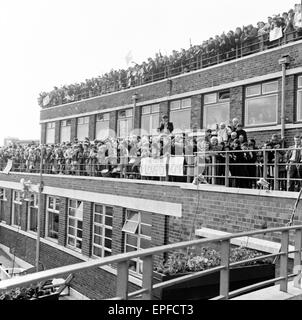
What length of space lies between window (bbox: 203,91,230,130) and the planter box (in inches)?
316

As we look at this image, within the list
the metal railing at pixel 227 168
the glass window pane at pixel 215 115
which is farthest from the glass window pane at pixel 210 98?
the metal railing at pixel 227 168

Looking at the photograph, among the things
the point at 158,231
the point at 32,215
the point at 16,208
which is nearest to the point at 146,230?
the point at 158,231

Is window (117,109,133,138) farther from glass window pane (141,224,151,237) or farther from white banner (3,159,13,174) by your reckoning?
glass window pane (141,224,151,237)

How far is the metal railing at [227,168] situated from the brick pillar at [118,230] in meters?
1.24

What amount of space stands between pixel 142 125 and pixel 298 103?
8.18 meters

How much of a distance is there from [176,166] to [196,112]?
5.44 m

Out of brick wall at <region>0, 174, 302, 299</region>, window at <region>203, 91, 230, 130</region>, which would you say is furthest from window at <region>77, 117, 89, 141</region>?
window at <region>203, 91, 230, 130</region>

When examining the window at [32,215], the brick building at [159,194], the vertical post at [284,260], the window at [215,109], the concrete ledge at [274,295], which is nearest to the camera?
the concrete ledge at [274,295]

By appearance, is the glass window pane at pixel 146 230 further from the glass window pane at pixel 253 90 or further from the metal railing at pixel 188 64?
the metal railing at pixel 188 64

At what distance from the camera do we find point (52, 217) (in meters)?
19.5

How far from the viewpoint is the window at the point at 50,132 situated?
87.6 feet

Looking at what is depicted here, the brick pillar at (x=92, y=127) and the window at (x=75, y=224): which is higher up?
the brick pillar at (x=92, y=127)
